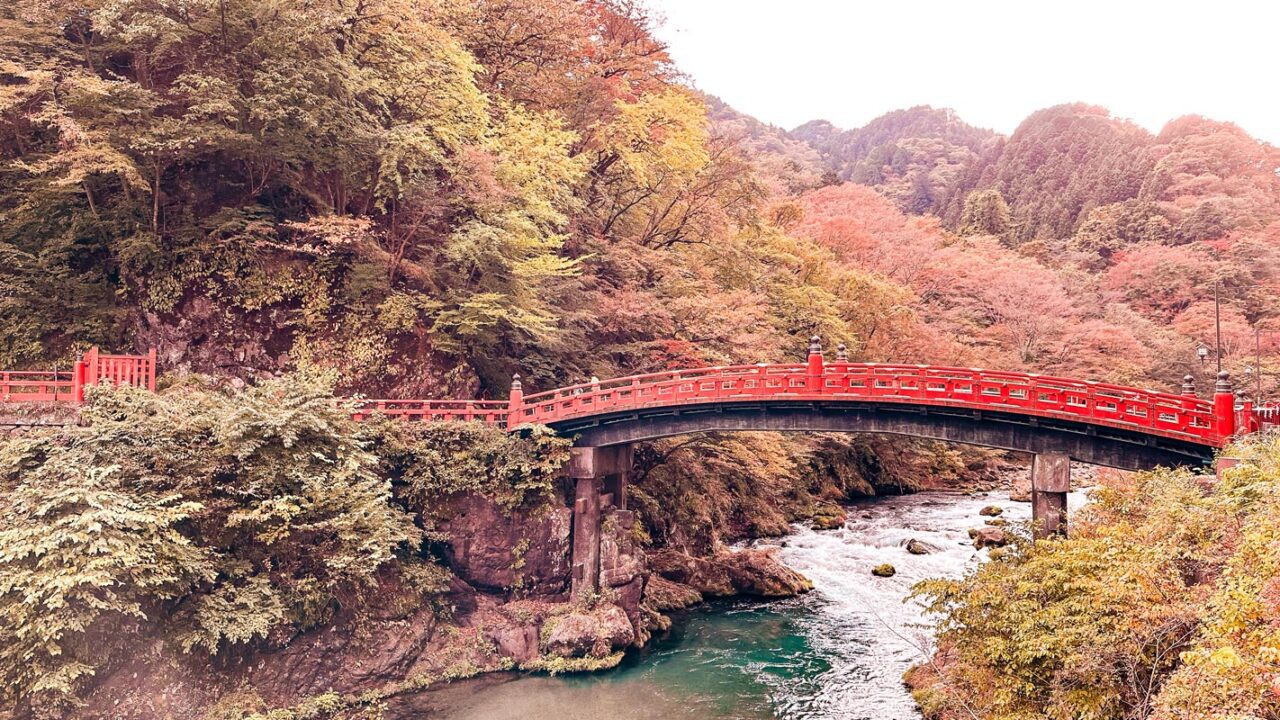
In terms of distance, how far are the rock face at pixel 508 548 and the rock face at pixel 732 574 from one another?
4598 mm

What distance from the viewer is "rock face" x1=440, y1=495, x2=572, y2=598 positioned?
61.2 ft

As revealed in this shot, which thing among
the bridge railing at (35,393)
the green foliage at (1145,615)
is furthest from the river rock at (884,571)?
the bridge railing at (35,393)

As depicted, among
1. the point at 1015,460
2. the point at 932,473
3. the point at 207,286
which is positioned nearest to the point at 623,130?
the point at 207,286

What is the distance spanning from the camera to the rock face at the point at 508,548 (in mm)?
18641

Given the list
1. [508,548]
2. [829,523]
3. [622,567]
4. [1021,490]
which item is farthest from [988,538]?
[508,548]

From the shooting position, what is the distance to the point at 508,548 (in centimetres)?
1905

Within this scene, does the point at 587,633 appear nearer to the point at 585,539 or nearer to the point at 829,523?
the point at 585,539

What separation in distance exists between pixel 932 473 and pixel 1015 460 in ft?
35.2

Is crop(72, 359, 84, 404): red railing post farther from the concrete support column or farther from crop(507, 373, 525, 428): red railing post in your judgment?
the concrete support column

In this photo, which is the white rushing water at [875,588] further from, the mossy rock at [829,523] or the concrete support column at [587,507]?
the concrete support column at [587,507]

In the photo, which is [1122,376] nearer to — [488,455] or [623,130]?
[623,130]

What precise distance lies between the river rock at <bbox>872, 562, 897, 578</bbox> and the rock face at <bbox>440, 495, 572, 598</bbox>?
10658mm

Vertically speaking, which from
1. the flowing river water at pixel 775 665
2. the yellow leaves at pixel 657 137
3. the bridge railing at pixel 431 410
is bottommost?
the flowing river water at pixel 775 665

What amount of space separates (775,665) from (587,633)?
15.1ft
